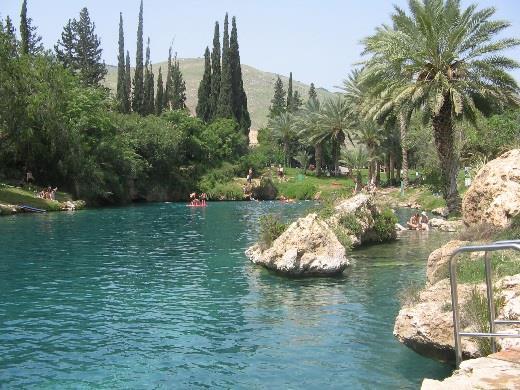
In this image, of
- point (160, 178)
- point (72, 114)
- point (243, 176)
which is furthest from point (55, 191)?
point (243, 176)

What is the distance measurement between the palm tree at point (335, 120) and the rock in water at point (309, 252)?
53067 mm

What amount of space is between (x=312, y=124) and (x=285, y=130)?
36.6ft

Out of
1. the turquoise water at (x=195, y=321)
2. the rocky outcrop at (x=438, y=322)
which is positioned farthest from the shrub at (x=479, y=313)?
the turquoise water at (x=195, y=321)

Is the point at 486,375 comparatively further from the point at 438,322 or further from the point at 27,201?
the point at 27,201

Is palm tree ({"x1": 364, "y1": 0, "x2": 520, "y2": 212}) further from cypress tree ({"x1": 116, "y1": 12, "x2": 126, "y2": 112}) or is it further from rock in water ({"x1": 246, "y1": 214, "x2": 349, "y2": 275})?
cypress tree ({"x1": 116, "y1": 12, "x2": 126, "y2": 112})

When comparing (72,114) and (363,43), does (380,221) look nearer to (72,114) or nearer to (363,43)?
(363,43)

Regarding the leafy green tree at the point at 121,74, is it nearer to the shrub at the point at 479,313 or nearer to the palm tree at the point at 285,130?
the palm tree at the point at 285,130

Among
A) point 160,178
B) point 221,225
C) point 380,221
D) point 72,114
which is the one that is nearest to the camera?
point 380,221

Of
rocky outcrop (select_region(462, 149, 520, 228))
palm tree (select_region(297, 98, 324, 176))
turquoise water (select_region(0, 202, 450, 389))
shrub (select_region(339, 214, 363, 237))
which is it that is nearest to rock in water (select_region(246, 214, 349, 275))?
turquoise water (select_region(0, 202, 450, 389))

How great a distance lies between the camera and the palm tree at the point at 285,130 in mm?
84750

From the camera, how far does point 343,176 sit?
267 feet

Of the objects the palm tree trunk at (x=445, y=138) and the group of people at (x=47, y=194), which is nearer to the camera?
the palm tree trunk at (x=445, y=138)

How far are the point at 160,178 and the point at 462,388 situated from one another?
63.1 meters

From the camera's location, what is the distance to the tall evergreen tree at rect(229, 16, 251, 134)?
79688 mm
